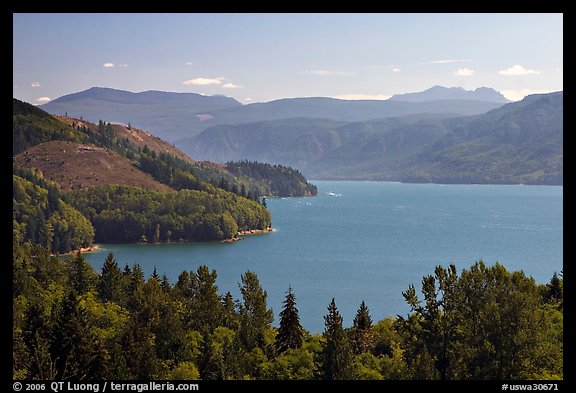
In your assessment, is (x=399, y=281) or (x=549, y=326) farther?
(x=399, y=281)

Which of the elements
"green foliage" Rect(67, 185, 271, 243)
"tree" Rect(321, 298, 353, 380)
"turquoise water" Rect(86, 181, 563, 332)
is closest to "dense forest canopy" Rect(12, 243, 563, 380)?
"tree" Rect(321, 298, 353, 380)

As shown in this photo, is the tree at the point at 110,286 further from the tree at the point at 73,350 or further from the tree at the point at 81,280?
the tree at the point at 73,350

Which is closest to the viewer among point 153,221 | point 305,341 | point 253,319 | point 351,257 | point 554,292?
point 305,341

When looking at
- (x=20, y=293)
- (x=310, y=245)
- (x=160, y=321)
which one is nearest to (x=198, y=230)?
(x=310, y=245)

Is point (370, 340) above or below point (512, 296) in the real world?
below

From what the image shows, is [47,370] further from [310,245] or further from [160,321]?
[310,245]

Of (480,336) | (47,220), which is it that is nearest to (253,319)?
(480,336)

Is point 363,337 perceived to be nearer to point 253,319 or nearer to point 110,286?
point 253,319
